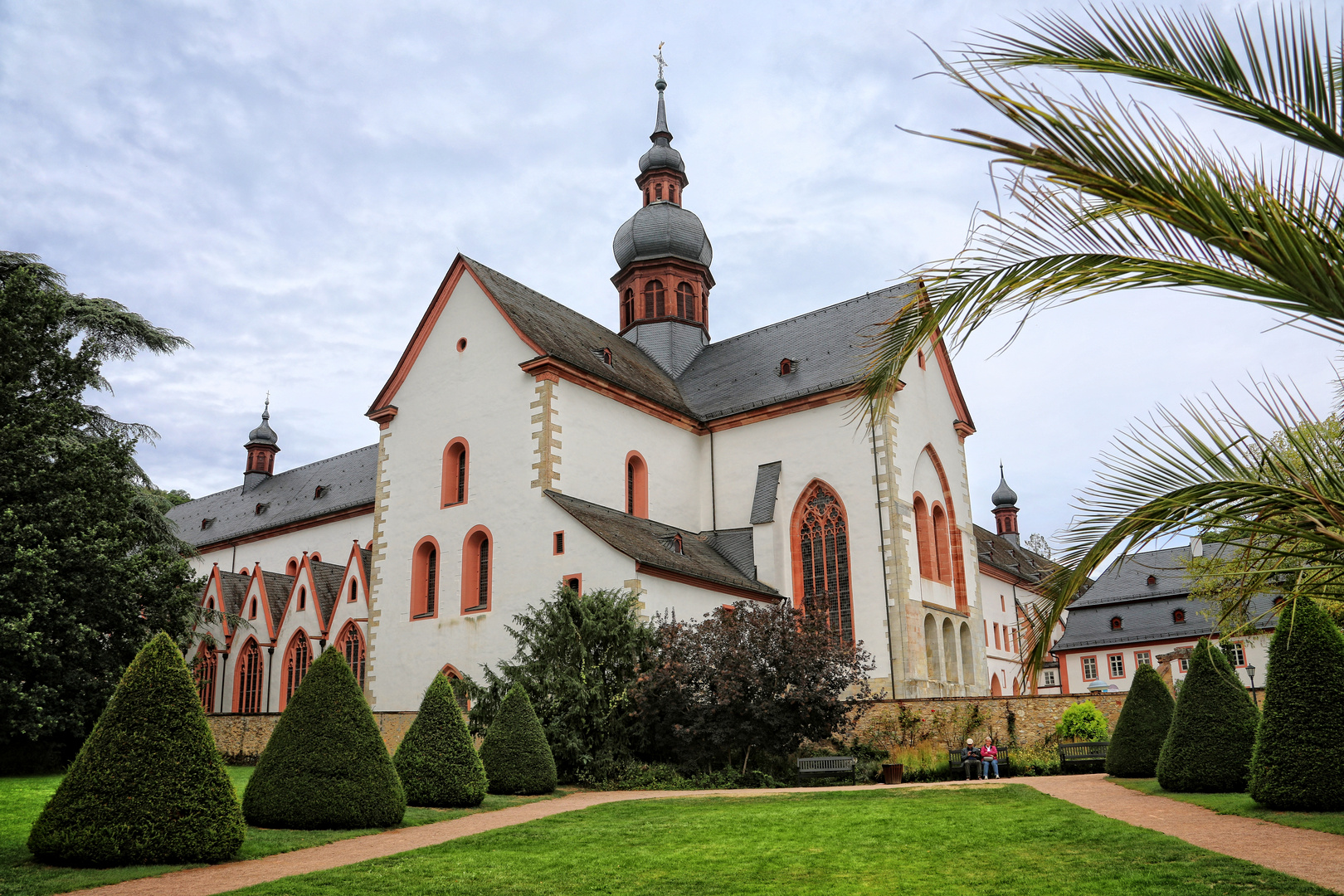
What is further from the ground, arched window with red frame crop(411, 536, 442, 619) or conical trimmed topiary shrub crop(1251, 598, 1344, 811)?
arched window with red frame crop(411, 536, 442, 619)

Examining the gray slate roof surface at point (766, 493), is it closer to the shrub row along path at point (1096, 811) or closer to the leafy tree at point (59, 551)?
the shrub row along path at point (1096, 811)

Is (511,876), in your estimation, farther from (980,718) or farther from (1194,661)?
(980,718)

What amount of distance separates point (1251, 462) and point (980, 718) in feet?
58.2

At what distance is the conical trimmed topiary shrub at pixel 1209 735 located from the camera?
14.2 metres

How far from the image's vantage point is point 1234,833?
10.6m

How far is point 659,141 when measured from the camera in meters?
41.5

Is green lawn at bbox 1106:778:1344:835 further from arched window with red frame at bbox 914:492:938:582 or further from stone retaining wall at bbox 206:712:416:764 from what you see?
stone retaining wall at bbox 206:712:416:764

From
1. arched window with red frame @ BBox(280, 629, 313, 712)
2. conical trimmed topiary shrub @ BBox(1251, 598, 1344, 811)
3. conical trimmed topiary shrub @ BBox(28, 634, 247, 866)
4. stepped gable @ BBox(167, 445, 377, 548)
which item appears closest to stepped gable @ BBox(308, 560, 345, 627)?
arched window with red frame @ BBox(280, 629, 313, 712)

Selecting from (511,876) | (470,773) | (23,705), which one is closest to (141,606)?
(23,705)

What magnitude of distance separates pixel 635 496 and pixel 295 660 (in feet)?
46.6

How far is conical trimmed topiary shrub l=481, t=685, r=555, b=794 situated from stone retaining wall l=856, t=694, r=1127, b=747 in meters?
7.77

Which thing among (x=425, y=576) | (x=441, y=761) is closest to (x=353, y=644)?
(x=425, y=576)

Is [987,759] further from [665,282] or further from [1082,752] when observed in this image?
[665,282]

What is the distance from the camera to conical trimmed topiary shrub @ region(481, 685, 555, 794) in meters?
17.1
